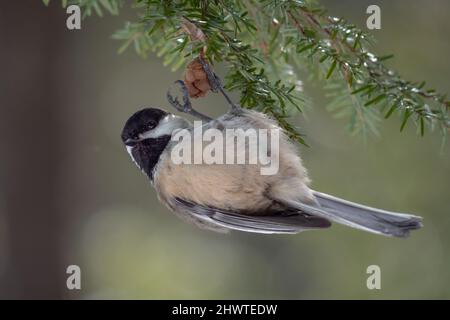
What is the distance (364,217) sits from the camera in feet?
4.89

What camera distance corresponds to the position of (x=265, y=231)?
152 centimetres

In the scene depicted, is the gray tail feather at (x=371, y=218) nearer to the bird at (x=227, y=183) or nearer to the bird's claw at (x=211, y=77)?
the bird at (x=227, y=183)

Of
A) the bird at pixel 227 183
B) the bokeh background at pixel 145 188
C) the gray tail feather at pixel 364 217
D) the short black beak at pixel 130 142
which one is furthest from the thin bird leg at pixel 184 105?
the bokeh background at pixel 145 188

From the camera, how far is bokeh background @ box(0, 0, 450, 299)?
305 centimetres

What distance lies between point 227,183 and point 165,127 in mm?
237

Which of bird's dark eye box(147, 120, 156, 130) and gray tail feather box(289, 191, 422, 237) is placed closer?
gray tail feather box(289, 191, 422, 237)

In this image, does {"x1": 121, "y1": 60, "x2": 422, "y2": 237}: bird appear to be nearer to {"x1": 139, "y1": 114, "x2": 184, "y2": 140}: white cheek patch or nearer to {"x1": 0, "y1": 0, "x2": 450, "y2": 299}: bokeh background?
{"x1": 139, "y1": 114, "x2": 184, "y2": 140}: white cheek patch

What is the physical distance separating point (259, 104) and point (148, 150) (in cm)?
52

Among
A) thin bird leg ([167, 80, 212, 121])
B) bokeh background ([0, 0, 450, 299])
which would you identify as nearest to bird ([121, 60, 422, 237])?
thin bird leg ([167, 80, 212, 121])

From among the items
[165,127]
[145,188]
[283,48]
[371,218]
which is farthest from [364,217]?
[145,188]

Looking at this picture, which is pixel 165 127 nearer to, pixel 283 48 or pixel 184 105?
pixel 184 105

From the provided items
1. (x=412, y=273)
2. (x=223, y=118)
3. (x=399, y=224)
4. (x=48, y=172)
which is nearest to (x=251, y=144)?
(x=223, y=118)

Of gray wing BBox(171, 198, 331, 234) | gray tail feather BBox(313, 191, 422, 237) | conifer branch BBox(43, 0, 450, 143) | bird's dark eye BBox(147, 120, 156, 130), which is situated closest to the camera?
conifer branch BBox(43, 0, 450, 143)
